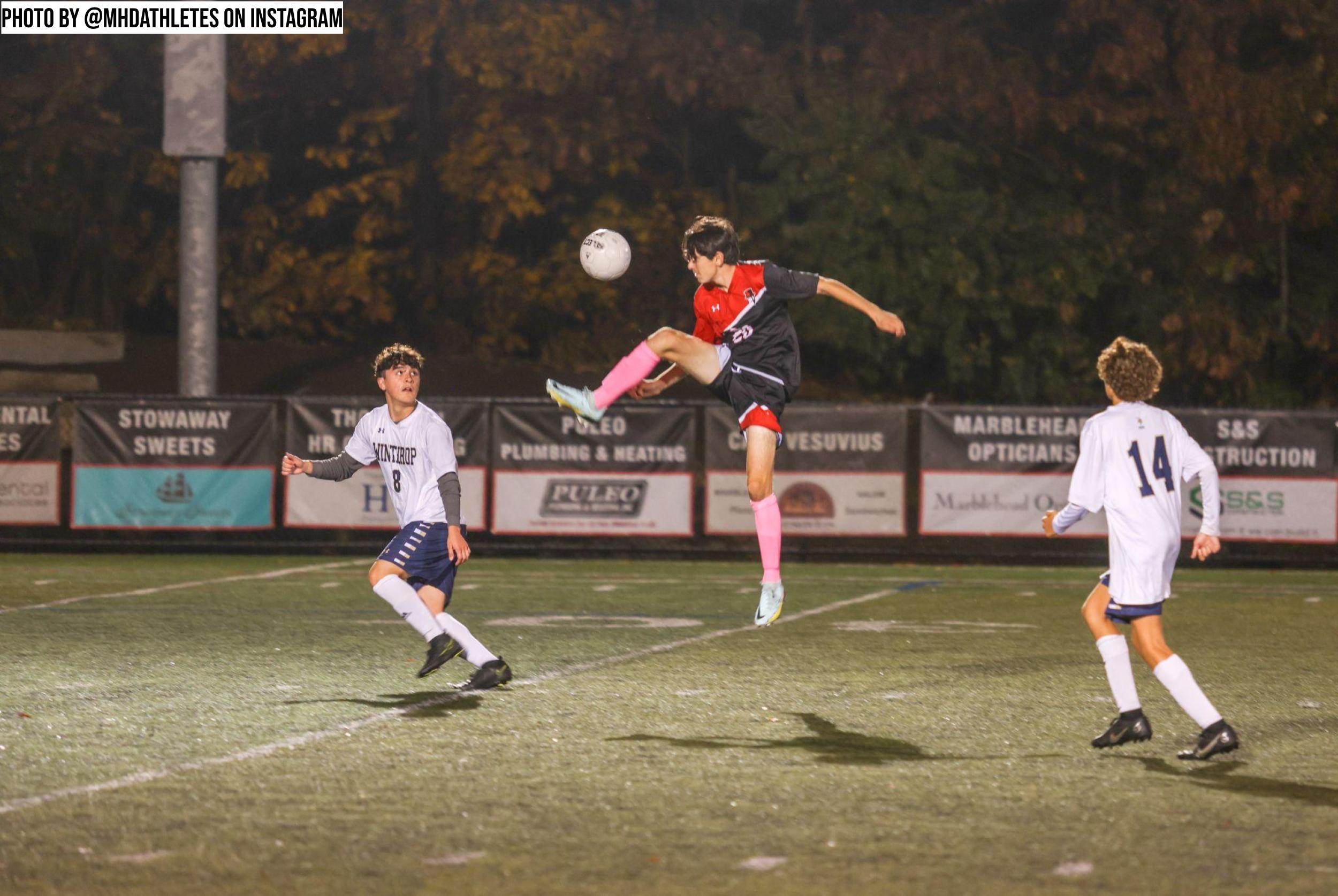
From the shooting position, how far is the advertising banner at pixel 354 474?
836 inches

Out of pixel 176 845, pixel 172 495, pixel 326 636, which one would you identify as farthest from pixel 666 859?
pixel 172 495

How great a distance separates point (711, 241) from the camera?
966cm

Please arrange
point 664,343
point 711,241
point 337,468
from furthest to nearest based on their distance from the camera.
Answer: point 337,468, point 711,241, point 664,343

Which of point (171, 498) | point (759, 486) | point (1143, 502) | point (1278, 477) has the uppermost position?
point (1143, 502)

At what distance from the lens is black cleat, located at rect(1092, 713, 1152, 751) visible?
8047mm

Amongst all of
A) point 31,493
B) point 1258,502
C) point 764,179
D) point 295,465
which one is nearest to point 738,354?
point 295,465

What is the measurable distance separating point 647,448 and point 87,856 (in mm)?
15318

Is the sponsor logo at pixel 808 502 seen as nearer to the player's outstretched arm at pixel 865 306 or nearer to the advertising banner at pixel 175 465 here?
the advertising banner at pixel 175 465

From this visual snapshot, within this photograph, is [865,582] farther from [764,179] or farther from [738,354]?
[764,179]

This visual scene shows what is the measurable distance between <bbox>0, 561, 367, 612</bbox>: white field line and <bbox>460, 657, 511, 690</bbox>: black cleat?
20.4ft

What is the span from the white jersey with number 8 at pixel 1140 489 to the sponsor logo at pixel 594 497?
13.4 meters

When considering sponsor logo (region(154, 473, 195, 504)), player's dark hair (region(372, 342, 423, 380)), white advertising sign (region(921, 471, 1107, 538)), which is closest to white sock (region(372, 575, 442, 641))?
player's dark hair (region(372, 342, 423, 380))

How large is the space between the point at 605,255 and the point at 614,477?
11.3 metres

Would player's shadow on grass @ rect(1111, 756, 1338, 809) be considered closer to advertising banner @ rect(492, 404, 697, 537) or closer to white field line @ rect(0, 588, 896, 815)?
white field line @ rect(0, 588, 896, 815)
